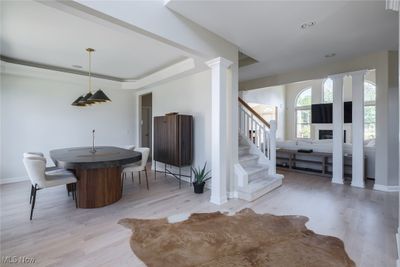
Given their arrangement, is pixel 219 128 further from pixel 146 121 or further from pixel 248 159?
pixel 146 121

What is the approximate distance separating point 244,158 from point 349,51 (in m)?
2.95

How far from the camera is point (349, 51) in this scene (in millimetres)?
3934

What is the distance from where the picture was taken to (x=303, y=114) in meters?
10.2

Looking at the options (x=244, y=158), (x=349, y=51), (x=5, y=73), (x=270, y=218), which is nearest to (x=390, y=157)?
(x=349, y=51)

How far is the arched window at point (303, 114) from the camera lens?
10055 mm

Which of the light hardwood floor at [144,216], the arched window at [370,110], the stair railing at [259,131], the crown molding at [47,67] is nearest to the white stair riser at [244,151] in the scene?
the stair railing at [259,131]

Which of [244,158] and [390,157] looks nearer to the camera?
[390,157]

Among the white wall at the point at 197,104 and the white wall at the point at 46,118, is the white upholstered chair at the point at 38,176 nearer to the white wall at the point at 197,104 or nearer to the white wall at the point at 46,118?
the white wall at the point at 197,104

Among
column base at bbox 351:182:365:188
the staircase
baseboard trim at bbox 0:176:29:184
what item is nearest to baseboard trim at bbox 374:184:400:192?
column base at bbox 351:182:365:188

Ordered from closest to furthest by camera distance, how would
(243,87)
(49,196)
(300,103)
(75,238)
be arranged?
(75,238)
(49,196)
(243,87)
(300,103)

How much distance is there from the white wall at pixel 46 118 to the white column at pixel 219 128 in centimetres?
374

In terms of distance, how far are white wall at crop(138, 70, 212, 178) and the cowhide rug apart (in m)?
1.76

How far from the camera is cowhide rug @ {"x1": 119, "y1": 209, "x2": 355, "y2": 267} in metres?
1.85

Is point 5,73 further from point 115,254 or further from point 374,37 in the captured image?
point 374,37
